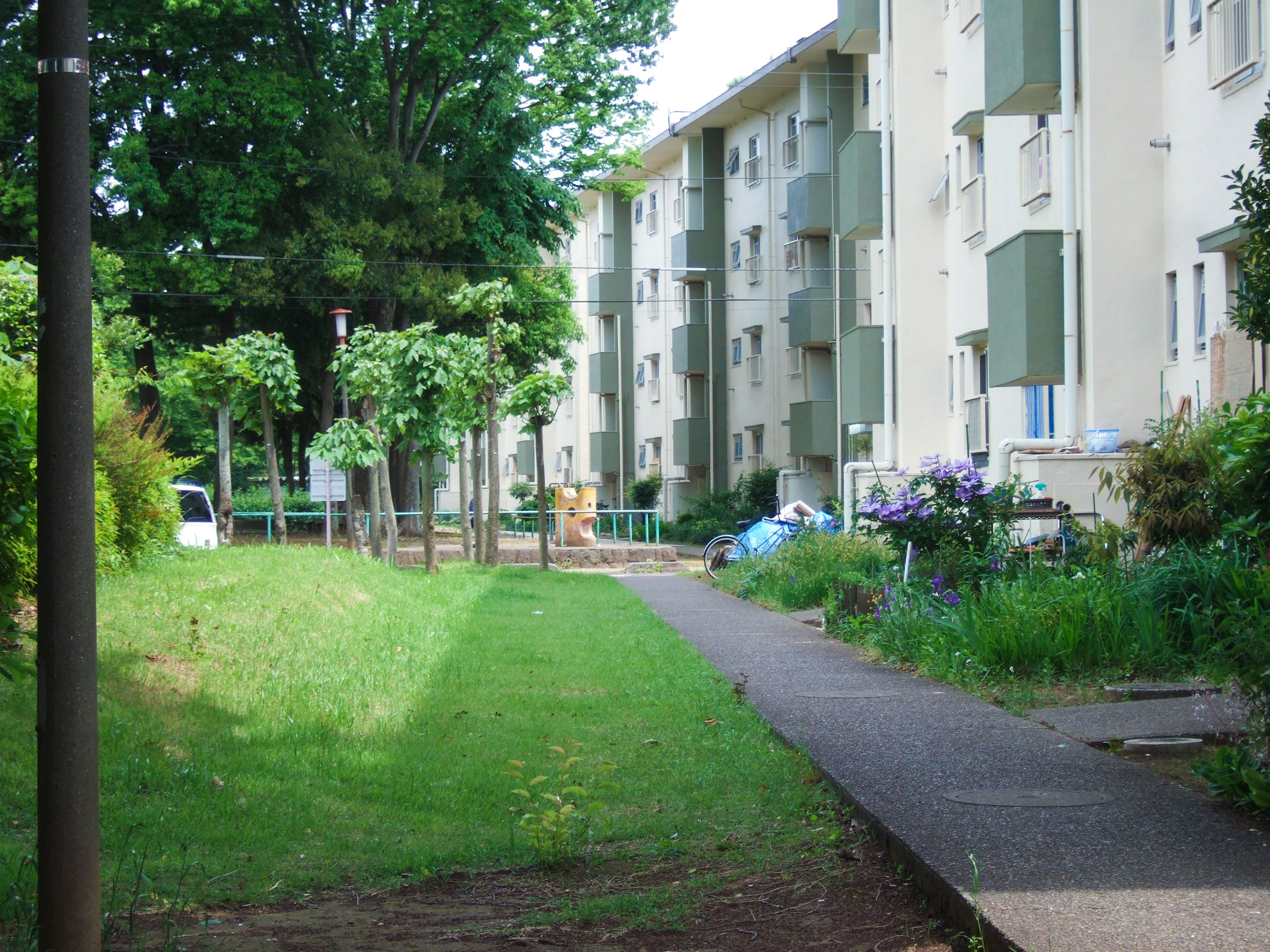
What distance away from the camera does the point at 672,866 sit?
5.29m

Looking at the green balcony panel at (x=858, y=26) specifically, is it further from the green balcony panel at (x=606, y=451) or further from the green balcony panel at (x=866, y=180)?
the green balcony panel at (x=606, y=451)

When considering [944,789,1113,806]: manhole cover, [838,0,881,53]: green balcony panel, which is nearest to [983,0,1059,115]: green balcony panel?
[838,0,881,53]: green balcony panel

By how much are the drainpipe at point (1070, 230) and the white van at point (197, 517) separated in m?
13.0

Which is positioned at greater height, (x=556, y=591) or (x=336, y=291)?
(x=336, y=291)

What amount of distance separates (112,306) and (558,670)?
21.8m

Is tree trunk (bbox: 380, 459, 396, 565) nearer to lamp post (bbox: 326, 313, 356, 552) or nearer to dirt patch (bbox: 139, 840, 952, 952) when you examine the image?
lamp post (bbox: 326, 313, 356, 552)

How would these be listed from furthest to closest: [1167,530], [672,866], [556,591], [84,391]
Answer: [556,591]
[1167,530]
[672,866]
[84,391]

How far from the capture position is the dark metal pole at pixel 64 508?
3553 millimetres

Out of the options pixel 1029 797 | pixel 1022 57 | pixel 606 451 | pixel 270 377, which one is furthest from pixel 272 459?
pixel 606 451

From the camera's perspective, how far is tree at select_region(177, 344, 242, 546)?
70.7 ft

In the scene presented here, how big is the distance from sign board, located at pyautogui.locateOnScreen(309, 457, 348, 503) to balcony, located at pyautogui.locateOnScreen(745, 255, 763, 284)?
667 inches

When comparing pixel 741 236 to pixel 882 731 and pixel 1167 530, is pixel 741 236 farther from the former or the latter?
pixel 882 731

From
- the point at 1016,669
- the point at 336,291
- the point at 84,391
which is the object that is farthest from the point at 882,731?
the point at 336,291

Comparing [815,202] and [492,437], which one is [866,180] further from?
[815,202]
